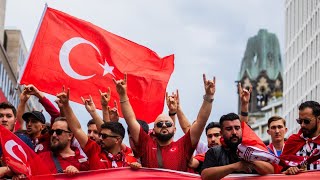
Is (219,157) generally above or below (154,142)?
below

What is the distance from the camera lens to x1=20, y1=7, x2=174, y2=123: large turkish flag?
12.8 metres

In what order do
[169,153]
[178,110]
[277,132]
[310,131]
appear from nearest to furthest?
[310,131], [169,153], [277,132], [178,110]

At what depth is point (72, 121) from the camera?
34.3 ft

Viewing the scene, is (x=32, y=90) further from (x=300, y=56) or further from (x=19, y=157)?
(x=300, y=56)

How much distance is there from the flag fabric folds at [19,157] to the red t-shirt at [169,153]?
3.54 ft

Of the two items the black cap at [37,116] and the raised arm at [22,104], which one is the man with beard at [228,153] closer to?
the black cap at [37,116]

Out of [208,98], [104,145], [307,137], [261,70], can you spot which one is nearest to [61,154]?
[104,145]

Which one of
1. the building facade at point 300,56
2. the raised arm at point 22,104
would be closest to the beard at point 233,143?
the raised arm at point 22,104

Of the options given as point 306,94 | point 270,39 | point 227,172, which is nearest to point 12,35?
point 306,94

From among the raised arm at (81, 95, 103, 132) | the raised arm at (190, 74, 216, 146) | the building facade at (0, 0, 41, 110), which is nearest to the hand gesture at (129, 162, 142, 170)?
the raised arm at (190, 74, 216, 146)

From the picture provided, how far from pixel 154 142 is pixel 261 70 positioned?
575ft

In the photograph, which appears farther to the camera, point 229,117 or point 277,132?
point 277,132

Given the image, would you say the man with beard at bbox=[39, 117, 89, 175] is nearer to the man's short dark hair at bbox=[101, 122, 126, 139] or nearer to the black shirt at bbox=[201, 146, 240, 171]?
the man's short dark hair at bbox=[101, 122, 126, 139]

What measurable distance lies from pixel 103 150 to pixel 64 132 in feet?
1.61
